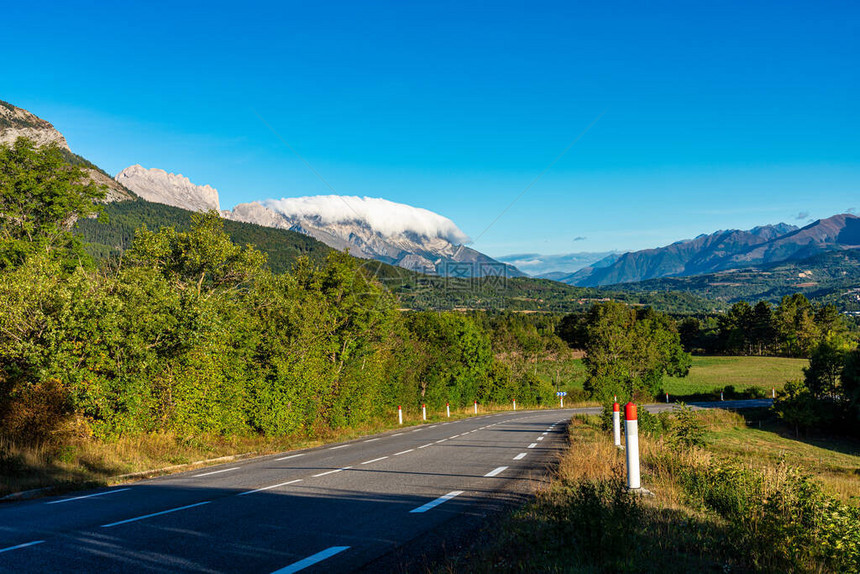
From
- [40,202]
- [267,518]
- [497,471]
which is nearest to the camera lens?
[267,518]

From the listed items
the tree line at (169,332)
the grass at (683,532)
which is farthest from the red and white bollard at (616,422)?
the tree line at (169,332)

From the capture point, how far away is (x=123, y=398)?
1302cm

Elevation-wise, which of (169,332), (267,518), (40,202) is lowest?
(267,518)

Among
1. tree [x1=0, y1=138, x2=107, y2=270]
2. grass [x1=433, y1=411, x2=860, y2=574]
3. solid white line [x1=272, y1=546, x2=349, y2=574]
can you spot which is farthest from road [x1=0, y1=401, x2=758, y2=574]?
tree [x1=0, y1=138, x2=107, y2=270]

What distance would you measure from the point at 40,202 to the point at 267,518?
2804 cm

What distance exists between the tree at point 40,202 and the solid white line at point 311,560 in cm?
2597

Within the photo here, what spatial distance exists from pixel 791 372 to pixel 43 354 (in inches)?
4217

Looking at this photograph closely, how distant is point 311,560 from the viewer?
4.77 metres

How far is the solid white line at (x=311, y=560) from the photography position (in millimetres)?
4492

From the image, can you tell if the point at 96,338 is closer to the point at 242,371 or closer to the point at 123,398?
the point at 123,398

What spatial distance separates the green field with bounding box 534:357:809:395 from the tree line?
47.8 meters

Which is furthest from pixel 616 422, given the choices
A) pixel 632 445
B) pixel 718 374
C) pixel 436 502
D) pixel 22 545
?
pixel 718 374

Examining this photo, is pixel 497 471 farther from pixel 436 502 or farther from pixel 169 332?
pixel 169 332

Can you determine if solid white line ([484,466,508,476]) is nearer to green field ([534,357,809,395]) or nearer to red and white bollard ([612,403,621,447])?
red and white bollard ([612,403,621,447])
